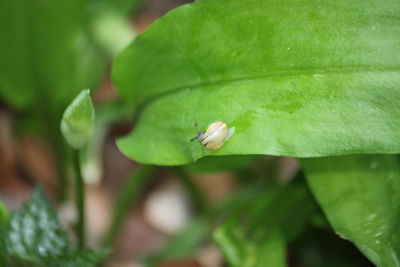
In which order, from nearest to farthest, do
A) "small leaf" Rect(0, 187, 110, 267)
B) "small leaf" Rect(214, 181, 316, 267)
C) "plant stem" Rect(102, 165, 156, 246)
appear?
"small leaf" Rect(0, 187, 110, 267), "small leaf" Rect(214, 181, 316, 267), "plant stem" Rect(102, 165, 156, 246)

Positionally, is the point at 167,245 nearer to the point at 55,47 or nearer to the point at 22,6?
the point at 55,47

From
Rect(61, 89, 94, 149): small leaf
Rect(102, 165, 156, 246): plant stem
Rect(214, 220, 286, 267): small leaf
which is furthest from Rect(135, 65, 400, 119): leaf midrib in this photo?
Rect(102, 165, 156, 246): plant stem

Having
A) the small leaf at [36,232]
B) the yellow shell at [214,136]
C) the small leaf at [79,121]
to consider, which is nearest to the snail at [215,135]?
the yellow shell at [214,136]

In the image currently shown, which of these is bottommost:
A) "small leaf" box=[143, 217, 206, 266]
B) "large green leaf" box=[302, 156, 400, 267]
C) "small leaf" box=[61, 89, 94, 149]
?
"small leaf" box=[143, 217, 206, 266]

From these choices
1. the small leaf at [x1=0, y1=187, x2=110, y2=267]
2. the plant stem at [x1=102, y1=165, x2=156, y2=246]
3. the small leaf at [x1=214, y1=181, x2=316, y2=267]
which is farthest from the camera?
the plant stem at [x1=102, y1=165, x2=156, y2=246]

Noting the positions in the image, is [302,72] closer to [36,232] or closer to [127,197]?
[36,232]

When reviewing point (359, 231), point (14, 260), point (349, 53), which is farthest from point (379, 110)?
point (14, 260)

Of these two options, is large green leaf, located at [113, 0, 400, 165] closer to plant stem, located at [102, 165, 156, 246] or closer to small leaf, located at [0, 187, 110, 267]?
small leaf, located at [0, 187, 110, 267]
